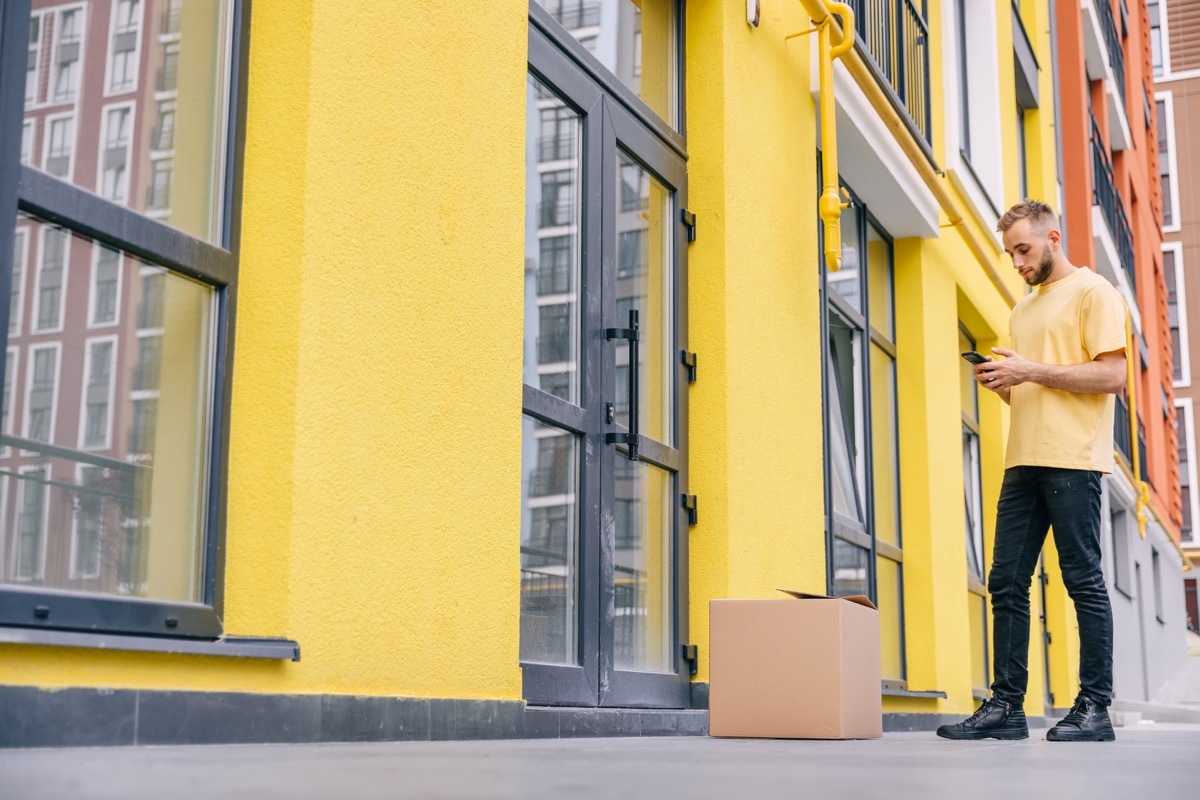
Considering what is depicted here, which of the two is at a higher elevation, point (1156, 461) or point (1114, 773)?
point (1156, 461)

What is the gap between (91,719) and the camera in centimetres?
215

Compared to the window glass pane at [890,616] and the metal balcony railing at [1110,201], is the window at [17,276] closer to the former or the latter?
the window glass pane at [890,616]

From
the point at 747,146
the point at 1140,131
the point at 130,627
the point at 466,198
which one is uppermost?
the point at 1140,131

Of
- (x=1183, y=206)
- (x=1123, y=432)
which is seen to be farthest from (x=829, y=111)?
(x=1183, y=206)

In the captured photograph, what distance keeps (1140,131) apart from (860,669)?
20829 millimetres

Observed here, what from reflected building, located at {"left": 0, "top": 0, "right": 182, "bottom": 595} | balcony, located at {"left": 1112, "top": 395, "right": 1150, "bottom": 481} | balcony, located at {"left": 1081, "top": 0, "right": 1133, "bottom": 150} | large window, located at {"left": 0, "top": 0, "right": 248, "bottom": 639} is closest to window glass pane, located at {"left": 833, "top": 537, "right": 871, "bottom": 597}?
large window, located at {"left": 0, "top": 0, "right": 248, "bottom": 639}

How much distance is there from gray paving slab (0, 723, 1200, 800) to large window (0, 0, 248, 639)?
1.20 ft

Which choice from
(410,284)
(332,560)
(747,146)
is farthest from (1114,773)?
(747,146)

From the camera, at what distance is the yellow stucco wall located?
8.69ft

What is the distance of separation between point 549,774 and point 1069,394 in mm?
2855

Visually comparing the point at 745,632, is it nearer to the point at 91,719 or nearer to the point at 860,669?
the point at 860,669

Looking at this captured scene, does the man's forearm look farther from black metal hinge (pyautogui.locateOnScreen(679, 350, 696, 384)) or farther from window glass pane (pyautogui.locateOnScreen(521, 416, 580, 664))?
window glass pane (pyautogui.locateOnScreen(521, 416, 580, 664))

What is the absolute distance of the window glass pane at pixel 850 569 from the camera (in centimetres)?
654

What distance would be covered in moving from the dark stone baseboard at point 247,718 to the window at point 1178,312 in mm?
30150
